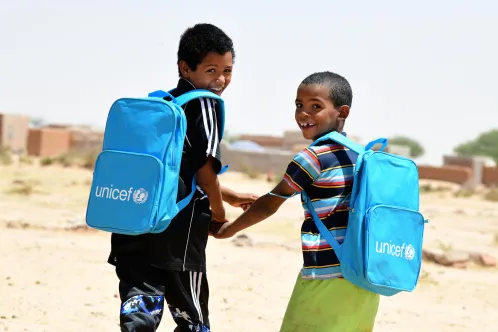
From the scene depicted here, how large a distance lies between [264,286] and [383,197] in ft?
14.0

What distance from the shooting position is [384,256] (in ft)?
11.3

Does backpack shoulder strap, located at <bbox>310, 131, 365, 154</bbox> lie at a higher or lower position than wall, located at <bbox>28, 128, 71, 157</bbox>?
higher

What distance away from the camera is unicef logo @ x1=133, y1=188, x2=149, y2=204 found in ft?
11.6

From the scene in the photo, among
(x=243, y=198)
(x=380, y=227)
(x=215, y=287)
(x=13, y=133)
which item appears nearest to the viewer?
(x=380, y=227)

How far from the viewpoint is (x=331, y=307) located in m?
3.50

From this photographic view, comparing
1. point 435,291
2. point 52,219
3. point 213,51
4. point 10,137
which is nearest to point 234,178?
point 10,137

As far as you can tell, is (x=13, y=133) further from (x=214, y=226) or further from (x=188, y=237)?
(x=188, y=237)

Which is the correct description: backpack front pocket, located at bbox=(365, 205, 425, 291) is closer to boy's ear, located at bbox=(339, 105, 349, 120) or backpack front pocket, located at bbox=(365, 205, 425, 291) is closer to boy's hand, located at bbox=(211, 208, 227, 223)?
boy's ear, located at bbox=(339, 105, 349, 120)

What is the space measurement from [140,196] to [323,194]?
0.77 metres

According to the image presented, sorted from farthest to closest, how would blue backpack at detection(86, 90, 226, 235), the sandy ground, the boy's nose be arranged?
the sandy ground
the boy's nose
blue backpack at detection(86, 90, 226, 235)

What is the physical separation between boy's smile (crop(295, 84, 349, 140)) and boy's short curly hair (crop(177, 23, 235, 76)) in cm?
44

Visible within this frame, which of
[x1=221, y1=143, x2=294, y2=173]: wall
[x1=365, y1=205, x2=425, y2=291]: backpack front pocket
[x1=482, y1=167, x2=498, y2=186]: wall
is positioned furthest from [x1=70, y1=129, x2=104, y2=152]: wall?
[x1=365, y1=205, x2=425, y2=291]: backpack front pocket

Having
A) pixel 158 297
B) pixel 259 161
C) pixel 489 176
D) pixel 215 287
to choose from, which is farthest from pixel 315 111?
pixel 489 176

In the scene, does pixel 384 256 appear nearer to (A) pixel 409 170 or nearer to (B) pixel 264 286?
(A) pixel 409 170
